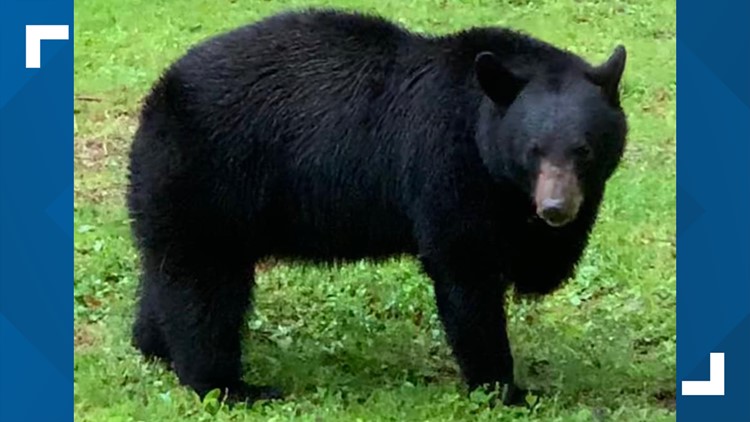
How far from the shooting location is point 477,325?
7102 millimetres

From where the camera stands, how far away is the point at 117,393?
24.0 ft

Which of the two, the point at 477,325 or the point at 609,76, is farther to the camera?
the point at 477,325

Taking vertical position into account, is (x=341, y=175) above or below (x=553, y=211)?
above

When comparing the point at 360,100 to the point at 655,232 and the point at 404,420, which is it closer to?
the point at 404,420

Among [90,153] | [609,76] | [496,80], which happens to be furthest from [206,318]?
[90,153]

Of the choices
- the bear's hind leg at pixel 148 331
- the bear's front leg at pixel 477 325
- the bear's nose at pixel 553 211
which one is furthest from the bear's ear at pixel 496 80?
the bear's hind leg at pixel 148 331

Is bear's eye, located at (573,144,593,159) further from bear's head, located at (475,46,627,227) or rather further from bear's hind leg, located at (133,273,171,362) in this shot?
bear's hind leg, located at (133,273,171,362)

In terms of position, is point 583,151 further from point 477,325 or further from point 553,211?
point 477,325

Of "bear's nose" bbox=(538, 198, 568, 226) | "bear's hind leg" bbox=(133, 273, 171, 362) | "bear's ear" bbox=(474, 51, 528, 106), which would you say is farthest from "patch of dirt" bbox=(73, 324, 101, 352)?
"bear's nose" bbox=(538, 198, 568, 226)

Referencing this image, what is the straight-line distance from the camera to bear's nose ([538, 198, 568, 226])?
21.4 feet

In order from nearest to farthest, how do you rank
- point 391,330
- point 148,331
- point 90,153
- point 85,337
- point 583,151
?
point 583,151
point 148,331
point 85,337
point 391,330
point 90,153

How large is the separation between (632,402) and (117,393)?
2.54 metres

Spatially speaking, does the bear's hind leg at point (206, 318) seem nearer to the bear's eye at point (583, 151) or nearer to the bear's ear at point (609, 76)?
the bear's eye at point (583, 151)

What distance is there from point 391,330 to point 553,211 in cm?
206
